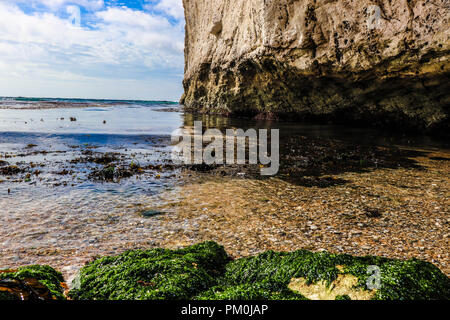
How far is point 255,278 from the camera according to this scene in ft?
13.7

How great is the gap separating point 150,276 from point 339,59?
1972cm

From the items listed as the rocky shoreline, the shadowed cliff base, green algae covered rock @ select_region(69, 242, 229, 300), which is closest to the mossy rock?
the rocky shoreline

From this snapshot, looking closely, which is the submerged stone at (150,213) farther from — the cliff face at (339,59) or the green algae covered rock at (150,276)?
the cliff face at (339,59)

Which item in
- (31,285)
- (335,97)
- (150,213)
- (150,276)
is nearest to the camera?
(31,285)

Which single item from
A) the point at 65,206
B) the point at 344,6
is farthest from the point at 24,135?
the point at 344,6

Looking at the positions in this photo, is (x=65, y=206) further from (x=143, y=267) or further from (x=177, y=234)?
(x=143, y=267)

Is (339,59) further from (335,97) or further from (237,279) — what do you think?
(237,279)

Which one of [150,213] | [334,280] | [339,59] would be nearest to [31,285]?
[334,280]

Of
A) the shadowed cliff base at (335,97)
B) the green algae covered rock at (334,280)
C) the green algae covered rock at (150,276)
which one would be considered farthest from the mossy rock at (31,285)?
the shadowed cliff base at (335,97)

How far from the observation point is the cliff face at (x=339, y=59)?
14.9 metres

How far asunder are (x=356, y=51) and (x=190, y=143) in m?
12.3

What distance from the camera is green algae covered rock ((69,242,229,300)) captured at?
141 inches
